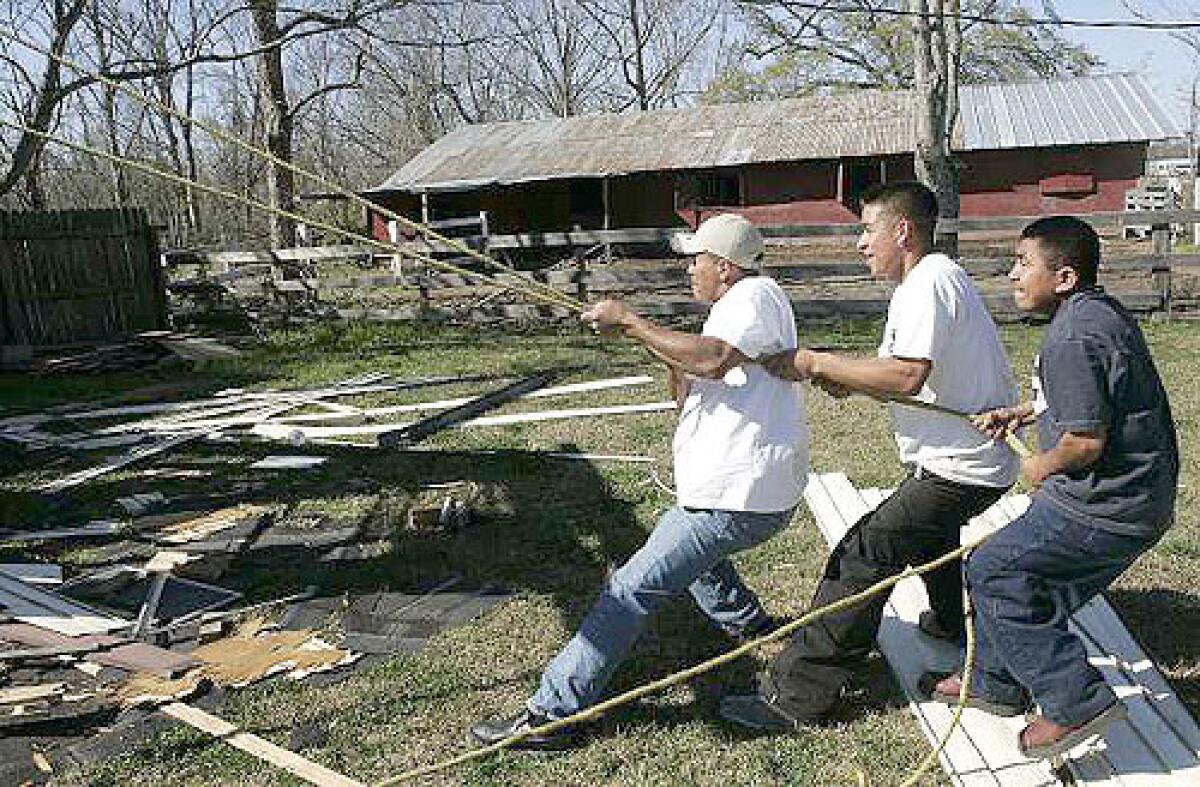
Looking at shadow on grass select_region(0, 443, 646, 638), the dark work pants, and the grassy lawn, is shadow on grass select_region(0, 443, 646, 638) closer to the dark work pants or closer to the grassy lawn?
the grassy lawn

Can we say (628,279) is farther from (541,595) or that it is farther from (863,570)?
(863,570)

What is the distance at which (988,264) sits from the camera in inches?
540

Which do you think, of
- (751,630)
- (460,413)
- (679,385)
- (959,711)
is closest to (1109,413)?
(959,711)

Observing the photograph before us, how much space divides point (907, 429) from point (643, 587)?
1.11 m

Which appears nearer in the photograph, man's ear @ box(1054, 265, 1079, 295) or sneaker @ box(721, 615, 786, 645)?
man's ear @ box(1054, 265, 1079, 295)

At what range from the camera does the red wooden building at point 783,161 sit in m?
26.5

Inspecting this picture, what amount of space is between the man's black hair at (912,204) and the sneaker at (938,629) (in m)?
1.66

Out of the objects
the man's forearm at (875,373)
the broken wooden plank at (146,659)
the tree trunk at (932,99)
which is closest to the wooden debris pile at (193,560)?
the broken wooden plank at (146,659)

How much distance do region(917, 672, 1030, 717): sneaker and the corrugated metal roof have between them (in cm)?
2375

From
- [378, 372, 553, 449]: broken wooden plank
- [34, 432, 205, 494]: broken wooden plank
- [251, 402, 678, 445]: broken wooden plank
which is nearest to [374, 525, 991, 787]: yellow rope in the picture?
[378, 372, 553, 449]: broken wooden plank

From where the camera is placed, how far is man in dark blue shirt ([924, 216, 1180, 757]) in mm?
2988

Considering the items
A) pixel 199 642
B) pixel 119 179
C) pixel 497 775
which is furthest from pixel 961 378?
pixel 119 179

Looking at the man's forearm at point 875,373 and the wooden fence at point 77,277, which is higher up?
the wooden fence at point 77,277

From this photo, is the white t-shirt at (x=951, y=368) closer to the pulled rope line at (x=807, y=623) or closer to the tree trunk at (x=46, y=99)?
the pulled rope line at (x=807, y=623)
